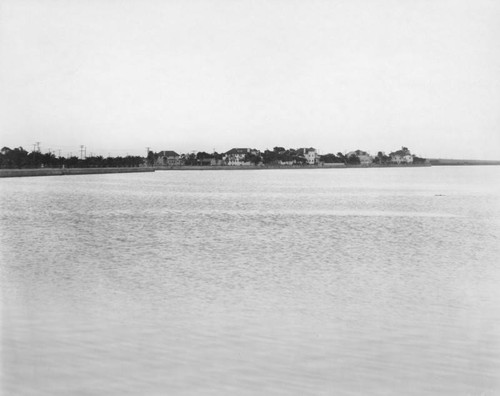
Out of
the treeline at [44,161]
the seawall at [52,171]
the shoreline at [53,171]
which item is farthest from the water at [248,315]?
the treeline at [44,161]

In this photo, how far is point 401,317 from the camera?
38.0 feet

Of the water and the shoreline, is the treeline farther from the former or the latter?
the water

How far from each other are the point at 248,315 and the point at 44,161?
155812mm

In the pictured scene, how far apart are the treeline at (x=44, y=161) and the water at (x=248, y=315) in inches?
4842

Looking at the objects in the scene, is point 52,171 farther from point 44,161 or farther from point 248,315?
point 248,315

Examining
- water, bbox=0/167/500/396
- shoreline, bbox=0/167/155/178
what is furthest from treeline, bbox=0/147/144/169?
water, bbox=0/167/500/396

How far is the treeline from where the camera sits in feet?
462

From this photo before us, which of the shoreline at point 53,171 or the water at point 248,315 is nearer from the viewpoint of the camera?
the water at point 248,315

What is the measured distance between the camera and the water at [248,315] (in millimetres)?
7938

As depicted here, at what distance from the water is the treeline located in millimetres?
122990

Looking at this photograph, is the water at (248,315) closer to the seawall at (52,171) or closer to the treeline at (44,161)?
the seawall at (52,171)

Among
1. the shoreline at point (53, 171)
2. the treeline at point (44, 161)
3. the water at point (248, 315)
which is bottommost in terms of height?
the water at point (248, 315)

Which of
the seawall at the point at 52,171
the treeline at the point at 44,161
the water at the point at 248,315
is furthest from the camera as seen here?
the treeline at the point at 44,161

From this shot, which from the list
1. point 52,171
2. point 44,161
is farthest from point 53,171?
point 44,161
